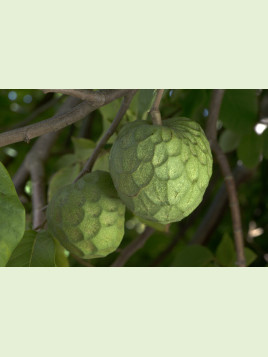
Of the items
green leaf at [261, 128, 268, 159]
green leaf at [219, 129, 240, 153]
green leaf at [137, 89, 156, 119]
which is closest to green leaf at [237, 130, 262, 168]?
green leaf at [261, 128, 268, 159]

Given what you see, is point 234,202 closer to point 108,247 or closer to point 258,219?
point 108,247

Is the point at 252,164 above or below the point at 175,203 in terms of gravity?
below

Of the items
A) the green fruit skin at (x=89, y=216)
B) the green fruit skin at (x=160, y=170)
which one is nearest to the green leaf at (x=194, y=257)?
the green fruit skin at (x=89, y=216)

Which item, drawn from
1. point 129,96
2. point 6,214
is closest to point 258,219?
point 129,96

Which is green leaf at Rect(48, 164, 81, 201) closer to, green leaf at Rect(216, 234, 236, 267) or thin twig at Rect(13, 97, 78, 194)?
thin twig at Rect(13, 97, 78, 194)

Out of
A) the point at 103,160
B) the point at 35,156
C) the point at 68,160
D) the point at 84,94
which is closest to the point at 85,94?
the point at 84,94

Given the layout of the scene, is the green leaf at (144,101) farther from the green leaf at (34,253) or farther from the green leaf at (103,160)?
the green leaf at (34,253)
